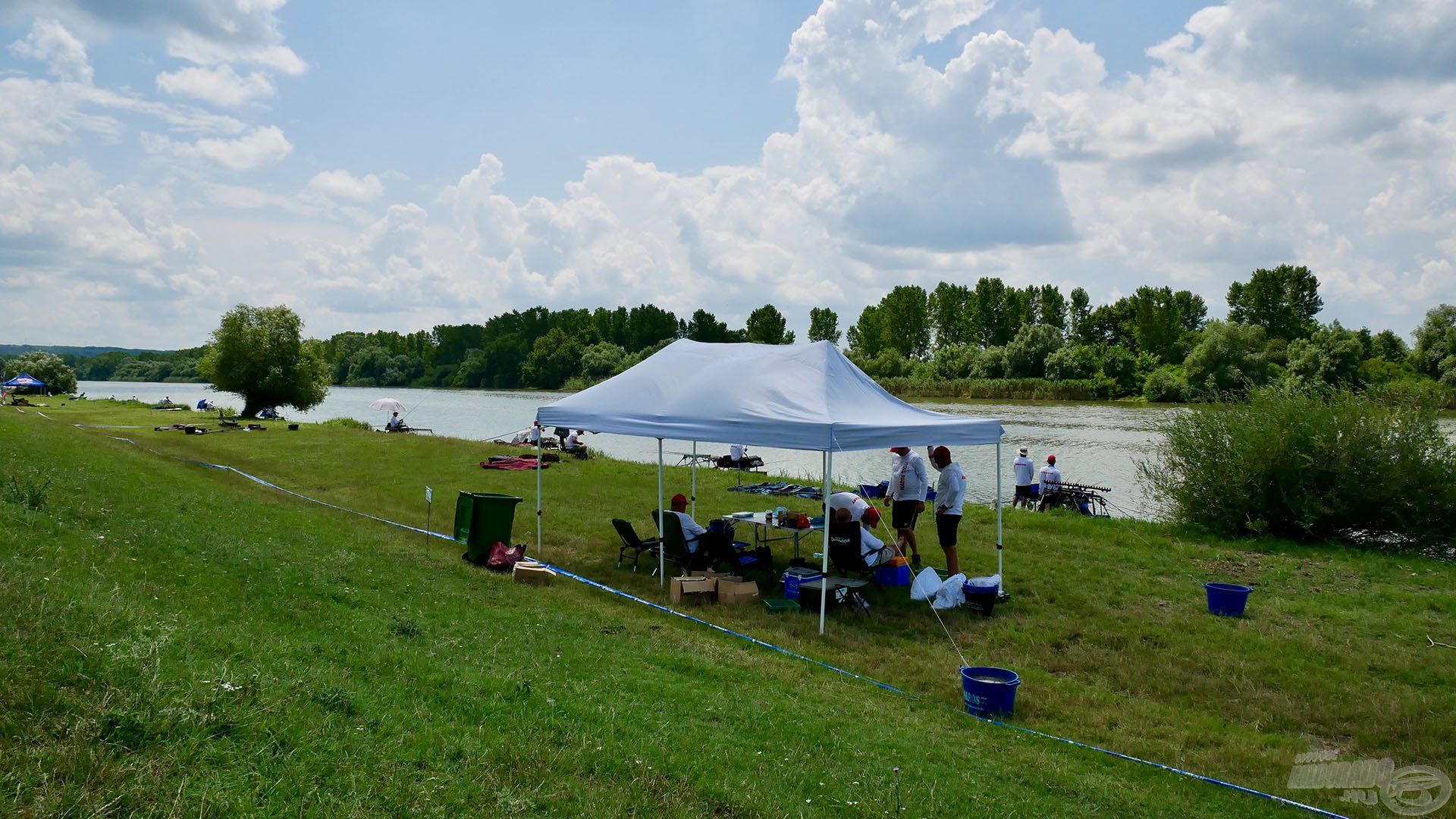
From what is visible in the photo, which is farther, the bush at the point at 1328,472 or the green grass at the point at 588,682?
the bush at the point at 1328,472

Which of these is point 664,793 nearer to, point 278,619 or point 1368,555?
point 278,619

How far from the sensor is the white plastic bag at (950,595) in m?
9.60

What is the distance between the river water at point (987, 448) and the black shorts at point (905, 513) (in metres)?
4.94

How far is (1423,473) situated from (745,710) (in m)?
13.9

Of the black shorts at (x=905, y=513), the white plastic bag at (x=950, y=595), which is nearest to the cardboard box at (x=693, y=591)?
the white plastic bag at (x=950, y=595)

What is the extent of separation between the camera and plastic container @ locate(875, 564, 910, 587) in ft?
35.1

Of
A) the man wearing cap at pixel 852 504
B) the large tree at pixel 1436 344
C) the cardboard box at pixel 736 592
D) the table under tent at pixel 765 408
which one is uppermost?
the large tree at pixel 1436 344

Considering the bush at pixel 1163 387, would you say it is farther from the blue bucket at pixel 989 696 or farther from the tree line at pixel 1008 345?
the blue bucket at pixel 989 696

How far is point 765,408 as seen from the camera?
9578 millimetres

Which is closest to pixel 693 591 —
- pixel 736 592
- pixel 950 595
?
pixel 736 592

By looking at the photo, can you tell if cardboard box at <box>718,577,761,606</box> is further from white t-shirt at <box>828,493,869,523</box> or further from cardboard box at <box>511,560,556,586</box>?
cardboard box at <box>511,560,556,586</box>

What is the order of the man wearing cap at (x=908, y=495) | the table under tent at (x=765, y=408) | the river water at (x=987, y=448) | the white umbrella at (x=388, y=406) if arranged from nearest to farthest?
the table under tent at (x=765, y=408) → the man wearing cap at (x=908, y=495) → the river water at (x=987, y=448) → the white umbrella at (x=388, y=406)

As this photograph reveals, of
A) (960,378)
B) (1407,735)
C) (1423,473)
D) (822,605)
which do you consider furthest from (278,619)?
(960,378)

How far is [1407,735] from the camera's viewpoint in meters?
6.27
